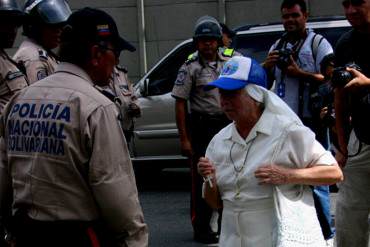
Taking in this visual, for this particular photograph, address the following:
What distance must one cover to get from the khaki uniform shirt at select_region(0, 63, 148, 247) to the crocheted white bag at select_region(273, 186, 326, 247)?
676mm

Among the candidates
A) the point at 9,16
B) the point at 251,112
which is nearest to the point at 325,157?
the point at 251,112

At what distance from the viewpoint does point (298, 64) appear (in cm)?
695

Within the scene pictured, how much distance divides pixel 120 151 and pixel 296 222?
930mm

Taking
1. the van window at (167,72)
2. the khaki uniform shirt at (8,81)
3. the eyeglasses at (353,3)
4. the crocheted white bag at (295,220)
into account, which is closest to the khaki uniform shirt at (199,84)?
the eyeglasses at (353,3)

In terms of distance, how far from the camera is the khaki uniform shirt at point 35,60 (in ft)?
18.0

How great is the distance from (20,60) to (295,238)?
2.24m

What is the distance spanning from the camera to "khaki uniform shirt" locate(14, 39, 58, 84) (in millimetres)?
5473

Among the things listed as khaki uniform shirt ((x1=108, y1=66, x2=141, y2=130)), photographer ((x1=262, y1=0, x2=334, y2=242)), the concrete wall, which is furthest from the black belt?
the concrete wall

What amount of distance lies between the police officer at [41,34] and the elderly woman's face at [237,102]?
4.72 feet

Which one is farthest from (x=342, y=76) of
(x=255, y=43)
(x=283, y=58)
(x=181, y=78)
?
(x=255, y=43)

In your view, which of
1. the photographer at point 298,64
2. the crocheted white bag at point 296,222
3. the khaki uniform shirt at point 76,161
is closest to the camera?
the khaki uniform shirt at point 76,161

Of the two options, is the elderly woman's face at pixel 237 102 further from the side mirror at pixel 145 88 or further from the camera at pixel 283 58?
the side mirror at pixel 145 88

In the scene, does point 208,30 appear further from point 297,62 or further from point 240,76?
point 240,76

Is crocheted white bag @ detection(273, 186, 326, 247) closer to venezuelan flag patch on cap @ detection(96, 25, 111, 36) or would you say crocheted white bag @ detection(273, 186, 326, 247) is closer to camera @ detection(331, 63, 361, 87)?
venezuelan flag patch on cap @ detection(96, 25, 111, 36)
